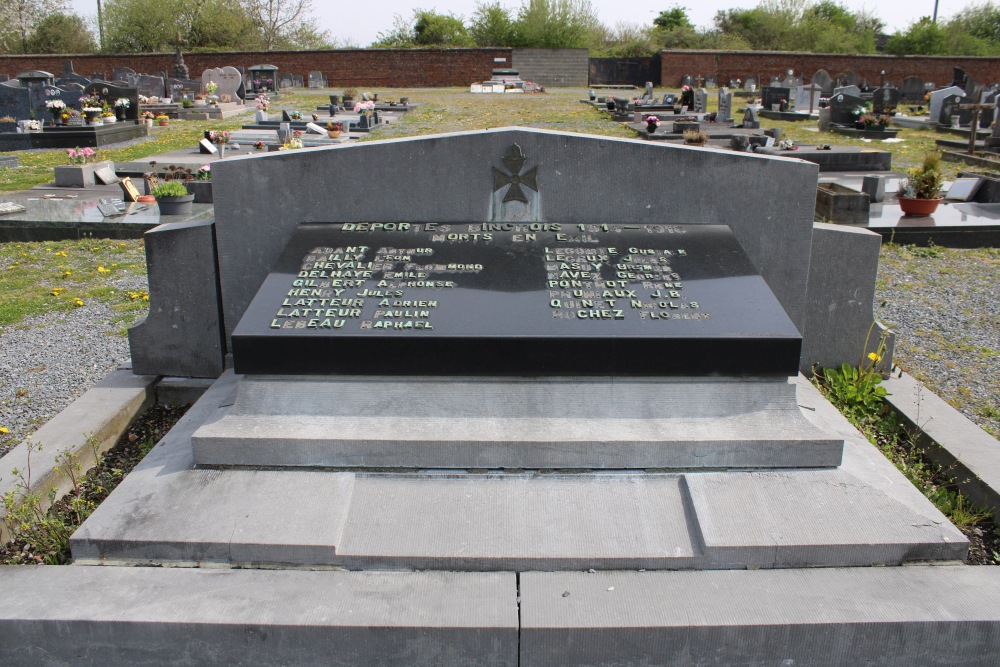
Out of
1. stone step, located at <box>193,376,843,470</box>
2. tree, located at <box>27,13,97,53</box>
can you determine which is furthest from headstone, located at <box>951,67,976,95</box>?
tree, located at <box>27,13,97,53</box>

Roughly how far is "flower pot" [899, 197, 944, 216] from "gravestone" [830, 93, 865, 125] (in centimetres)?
1418

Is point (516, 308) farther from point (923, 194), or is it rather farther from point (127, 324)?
point (923, 194)

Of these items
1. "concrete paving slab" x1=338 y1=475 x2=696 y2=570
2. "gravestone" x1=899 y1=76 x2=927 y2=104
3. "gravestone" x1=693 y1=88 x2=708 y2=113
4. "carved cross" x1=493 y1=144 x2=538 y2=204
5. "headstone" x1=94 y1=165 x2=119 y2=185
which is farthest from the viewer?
"gravestone" x1=899 y1=76 x2=927 y2=104

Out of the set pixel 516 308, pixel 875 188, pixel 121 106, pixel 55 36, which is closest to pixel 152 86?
pixel 121 106

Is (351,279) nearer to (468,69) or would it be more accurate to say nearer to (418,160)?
(418,160)

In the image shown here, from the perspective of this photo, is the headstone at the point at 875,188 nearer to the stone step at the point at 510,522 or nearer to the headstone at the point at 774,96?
the stone step at the point at 510,522

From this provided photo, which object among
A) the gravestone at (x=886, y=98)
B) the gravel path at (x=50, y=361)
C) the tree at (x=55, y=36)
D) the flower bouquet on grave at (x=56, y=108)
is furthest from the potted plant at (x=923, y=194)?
the tree at (x=55, y=36)

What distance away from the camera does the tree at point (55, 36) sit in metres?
53.7

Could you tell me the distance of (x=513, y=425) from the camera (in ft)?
12.1

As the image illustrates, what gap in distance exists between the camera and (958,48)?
51.8m

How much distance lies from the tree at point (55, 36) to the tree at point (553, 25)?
30.2 metres

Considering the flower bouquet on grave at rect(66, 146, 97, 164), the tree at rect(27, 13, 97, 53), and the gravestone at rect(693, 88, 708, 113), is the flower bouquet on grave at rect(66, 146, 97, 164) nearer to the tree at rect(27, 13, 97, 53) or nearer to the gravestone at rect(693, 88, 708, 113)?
the gravestone at rect(693, 88, 708, 113)

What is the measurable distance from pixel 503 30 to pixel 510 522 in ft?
190

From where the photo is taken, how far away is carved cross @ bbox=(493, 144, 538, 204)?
4.48 meters
